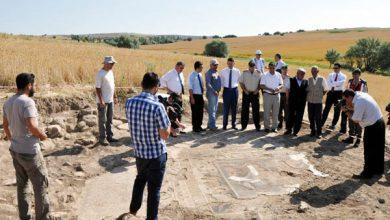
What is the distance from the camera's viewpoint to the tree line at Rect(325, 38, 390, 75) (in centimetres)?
5091

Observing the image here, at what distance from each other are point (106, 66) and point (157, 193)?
4033 mm

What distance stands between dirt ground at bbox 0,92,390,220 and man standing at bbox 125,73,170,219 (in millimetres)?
951

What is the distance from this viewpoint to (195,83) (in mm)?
10352

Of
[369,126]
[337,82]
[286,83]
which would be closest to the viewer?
[369,126]

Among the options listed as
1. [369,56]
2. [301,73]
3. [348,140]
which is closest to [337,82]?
[301,73]

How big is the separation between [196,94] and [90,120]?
2647 millimetres

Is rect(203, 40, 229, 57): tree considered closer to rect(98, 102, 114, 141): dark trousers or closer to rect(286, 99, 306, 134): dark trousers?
rect(286, 99, 306, 134): dark trousers

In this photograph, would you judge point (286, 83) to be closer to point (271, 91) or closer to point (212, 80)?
point (271, 91)

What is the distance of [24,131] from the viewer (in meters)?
5.20

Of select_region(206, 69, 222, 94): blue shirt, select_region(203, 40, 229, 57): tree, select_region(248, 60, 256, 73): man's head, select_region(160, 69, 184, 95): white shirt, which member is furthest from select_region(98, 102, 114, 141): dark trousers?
select_region(203, 40, 229, 57): tree

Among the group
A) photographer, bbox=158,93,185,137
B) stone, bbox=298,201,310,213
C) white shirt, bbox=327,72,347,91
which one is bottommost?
stone, bbox=298,201,310,213

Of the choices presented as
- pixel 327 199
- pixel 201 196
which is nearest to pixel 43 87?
pixel 201 196

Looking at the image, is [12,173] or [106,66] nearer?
[12,173]

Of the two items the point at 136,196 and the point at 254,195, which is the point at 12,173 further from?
the point at 254,195
